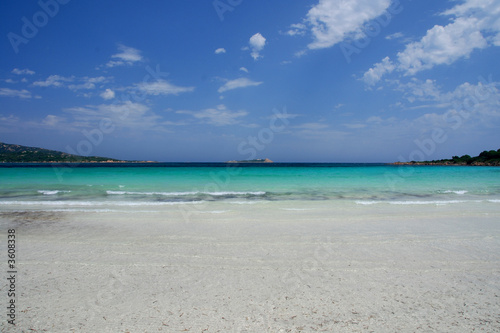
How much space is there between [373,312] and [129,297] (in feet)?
11.2

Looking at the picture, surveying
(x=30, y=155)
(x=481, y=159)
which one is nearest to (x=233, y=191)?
(x=481, y=159)

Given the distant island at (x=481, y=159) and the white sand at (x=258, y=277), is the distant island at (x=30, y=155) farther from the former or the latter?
the distant island at (x=481, y=159)

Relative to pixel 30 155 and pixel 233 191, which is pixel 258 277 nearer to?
pixel 233 191

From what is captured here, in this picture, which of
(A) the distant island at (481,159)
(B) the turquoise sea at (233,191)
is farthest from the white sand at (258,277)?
(A) the distant island at (481,159)

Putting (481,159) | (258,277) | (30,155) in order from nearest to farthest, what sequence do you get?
1. (258,277)
2. (481,159)
3. (30,155)

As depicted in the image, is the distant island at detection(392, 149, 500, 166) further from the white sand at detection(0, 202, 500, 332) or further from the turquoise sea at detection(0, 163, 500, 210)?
the white sand at detection(0, 202, 500, 332)

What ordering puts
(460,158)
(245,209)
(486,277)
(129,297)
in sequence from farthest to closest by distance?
(460,158)
(245,209)
(486,277)
(129,297)

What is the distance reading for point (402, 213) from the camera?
1044 cm

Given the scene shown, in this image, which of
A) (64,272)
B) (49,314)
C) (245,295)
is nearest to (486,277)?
(245,295)

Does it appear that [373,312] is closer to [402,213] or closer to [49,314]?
[49,314]

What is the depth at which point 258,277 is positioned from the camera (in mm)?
4500

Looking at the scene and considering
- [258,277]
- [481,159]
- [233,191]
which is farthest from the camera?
[481,159]

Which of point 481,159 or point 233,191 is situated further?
point 481,159

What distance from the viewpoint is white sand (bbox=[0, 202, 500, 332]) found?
10.7 ft
